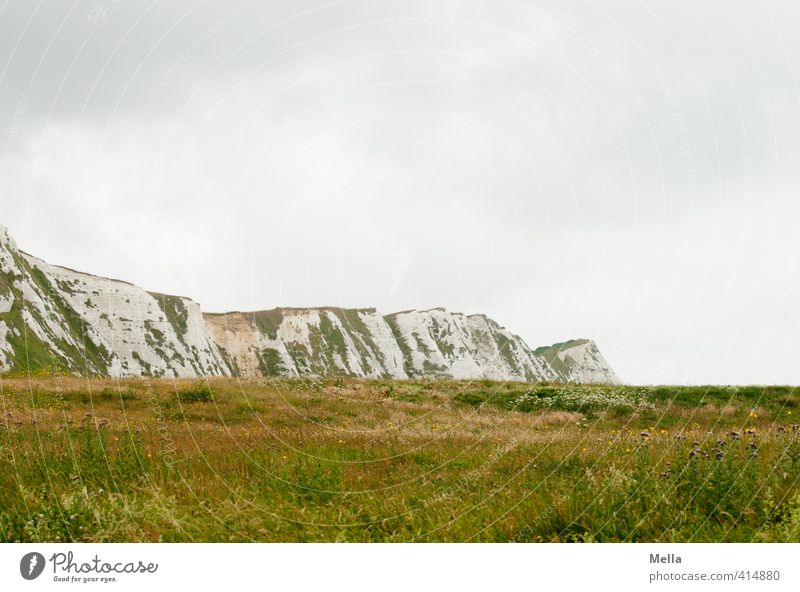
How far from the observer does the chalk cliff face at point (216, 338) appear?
344 feet

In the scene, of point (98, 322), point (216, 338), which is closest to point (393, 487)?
point (98, 322)

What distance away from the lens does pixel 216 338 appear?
158 m

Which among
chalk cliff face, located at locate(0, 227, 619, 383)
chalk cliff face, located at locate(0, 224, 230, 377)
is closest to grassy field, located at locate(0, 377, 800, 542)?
chalk cliff face, located at locate(0, 227, 619, 383)

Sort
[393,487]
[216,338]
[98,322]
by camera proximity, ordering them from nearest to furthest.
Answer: [393,487] → [98,322] → [216,338]

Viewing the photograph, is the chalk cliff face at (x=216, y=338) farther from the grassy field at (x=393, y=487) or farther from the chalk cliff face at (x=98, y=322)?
the grassy field at (x=393, y=487)

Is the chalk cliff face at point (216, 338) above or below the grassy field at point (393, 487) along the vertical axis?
above

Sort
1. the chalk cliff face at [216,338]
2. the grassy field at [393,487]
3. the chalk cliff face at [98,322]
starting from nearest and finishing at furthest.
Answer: the grassy field at [393,487], the chalk cliff face at [98,322], the chalk cliff face at [216,338]

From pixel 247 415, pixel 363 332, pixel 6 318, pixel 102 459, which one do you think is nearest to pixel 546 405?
pixel 247 415

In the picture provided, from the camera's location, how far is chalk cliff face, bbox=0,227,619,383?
105 m

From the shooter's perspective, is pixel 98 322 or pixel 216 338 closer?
pixel 98 322

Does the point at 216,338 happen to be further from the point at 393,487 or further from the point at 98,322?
the point at 393,487

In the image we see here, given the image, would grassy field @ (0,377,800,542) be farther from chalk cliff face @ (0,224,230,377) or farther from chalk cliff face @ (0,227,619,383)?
chalk cliff face @ (0,224,230,377)

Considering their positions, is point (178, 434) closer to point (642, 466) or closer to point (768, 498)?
point (642, 466)

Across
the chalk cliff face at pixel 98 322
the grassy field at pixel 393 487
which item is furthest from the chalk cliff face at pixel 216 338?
the grassy field at pixel 393 487
